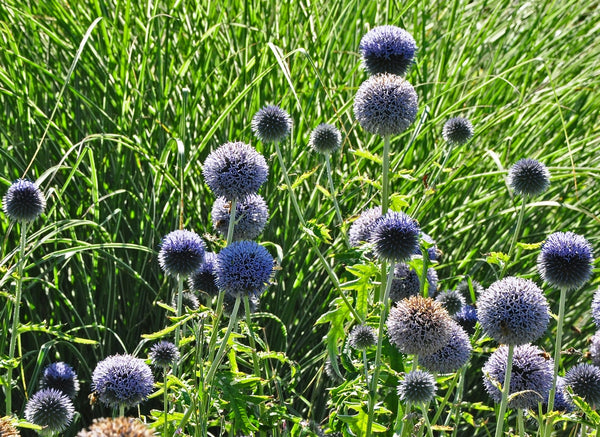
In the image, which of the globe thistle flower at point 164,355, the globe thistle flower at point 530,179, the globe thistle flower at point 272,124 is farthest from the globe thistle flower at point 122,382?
the globe thistle flower at point 530,179

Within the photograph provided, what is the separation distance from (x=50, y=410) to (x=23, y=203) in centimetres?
70

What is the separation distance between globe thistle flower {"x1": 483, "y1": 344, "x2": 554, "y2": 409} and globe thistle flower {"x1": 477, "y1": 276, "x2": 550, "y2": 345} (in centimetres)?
22

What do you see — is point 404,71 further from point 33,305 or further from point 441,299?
point 33,305

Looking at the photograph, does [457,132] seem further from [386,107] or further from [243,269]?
[243,269]

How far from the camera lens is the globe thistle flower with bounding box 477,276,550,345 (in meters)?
2.34

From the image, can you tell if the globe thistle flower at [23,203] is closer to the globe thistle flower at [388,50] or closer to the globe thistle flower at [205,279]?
the globe thistle flower at [205,279]

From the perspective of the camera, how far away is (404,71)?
2.92 metres

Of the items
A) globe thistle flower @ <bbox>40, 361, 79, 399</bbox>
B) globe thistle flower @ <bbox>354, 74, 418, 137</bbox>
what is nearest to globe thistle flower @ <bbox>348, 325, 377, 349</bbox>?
globe thistle flower @ <bbox>354, 74, 418, 137</bbox>

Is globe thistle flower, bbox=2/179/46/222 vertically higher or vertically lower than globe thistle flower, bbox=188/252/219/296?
higher

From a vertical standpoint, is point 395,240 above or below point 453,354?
above

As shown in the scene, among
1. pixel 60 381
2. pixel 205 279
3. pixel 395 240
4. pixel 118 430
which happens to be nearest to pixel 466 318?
pixel 395 240

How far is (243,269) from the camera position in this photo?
2410 mm

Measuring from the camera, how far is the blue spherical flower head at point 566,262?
2.62 meters

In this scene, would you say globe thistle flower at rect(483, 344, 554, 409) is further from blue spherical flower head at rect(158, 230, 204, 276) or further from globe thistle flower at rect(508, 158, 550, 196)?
blue spherical flower head at rect(158, 230, 204, 276)
